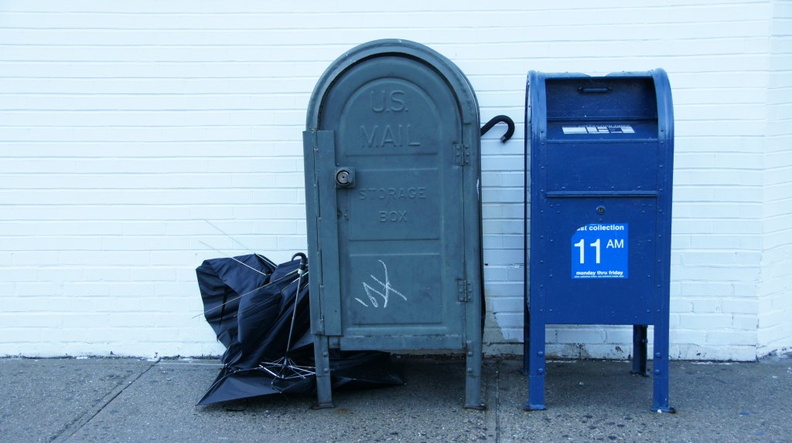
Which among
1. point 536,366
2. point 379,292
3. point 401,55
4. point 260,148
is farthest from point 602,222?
point 260,148

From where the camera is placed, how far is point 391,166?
14.9 feet

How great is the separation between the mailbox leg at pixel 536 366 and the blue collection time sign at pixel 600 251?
1.13ft

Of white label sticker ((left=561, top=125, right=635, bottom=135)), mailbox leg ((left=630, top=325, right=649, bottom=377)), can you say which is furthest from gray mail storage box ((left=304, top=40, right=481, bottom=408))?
mailbox leg ((left=630, top=325, right=649, bottom=377))

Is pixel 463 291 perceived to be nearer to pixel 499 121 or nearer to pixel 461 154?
pixel 461 154

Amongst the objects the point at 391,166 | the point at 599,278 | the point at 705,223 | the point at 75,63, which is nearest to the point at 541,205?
the point at 599,278

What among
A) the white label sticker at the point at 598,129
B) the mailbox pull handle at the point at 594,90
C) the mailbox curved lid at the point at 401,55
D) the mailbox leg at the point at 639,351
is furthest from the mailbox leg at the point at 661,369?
the mailbox curved lid at the point at 401,55

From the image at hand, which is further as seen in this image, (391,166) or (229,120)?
(229,120)

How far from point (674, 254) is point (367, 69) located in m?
2.34

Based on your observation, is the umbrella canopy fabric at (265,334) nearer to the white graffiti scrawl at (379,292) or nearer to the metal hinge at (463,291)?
the white graffiti scrawl at (379,292)

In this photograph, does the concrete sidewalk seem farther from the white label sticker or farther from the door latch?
the white label sticker

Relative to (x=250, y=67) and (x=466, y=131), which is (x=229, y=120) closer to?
(x=250, y=67)

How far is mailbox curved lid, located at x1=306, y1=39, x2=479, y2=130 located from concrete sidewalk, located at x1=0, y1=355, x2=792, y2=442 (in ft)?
5.18

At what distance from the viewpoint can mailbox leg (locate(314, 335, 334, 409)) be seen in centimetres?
467

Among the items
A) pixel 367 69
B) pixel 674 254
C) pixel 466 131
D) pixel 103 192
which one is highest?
pixel 367 69
